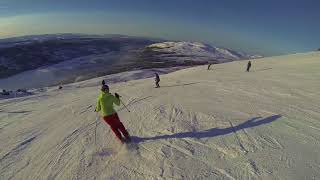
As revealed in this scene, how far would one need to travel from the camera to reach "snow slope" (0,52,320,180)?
8828mm

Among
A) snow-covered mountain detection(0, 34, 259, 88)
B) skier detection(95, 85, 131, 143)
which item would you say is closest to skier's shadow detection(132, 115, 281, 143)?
skier detection(95, 85, 131, 143)

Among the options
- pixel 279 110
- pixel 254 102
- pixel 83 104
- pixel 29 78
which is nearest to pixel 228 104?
pixel 254 102

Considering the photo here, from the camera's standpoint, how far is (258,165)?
886 cm

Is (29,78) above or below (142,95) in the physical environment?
below

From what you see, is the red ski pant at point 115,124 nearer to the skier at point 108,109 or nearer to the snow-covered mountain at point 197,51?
the skier at point 108,109

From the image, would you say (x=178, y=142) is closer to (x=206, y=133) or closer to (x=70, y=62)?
(x=206, y=133)

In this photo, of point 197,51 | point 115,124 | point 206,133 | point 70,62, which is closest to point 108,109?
point 115,124

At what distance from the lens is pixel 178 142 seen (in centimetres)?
1066

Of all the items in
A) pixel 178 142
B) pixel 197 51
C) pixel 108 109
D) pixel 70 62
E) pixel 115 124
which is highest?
pixel 108 109

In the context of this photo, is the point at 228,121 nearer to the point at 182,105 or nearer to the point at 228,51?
the point at 182,105

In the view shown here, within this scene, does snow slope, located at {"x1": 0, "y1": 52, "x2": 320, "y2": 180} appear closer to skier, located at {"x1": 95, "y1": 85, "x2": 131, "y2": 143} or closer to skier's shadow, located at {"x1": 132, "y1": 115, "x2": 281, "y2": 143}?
skier's shadow, located at {"x1": 132, "y1": 115, "x2": 281, "y2": 143}

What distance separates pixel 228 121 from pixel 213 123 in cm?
60

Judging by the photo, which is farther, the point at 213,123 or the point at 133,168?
the point at 213,123

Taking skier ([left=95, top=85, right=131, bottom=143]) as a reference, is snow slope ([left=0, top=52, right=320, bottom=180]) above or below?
below
